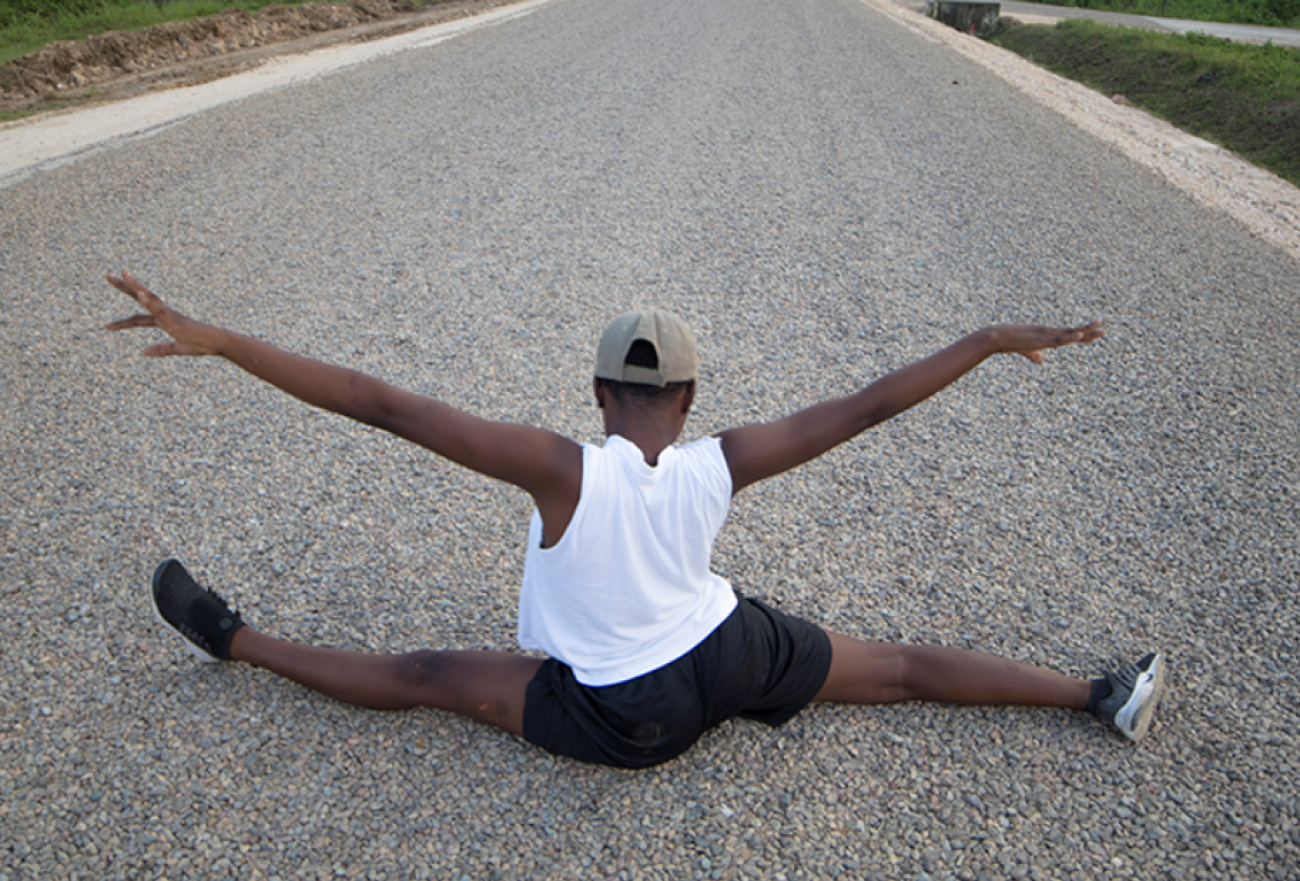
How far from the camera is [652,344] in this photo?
2.27 metres

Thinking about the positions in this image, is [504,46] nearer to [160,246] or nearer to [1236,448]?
[160,246]

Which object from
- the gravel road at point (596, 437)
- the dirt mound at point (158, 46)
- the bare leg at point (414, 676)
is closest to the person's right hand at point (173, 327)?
the bare leg at point (414, 676)

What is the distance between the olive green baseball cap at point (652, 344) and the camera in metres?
2.27

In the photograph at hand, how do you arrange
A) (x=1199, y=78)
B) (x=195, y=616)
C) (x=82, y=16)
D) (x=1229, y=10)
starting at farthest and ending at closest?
1. (x=1229, y=10)
2. (x=82, y=16)
3. (x=1199, y=78)
4. (x=195, y=616)

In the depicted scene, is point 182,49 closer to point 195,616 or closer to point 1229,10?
point 195,616

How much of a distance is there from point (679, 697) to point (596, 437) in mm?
2064

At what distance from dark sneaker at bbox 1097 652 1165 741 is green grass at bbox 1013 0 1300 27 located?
28721 millimetres

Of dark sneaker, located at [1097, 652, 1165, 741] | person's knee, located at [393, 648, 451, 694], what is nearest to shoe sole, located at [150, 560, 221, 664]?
person's knee, located at [393, 648, 451, 694]

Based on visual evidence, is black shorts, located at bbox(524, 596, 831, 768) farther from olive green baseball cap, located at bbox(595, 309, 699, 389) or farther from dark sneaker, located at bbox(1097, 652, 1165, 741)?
dark sneaker, located at bbox(1097, 652, 1165, 741)

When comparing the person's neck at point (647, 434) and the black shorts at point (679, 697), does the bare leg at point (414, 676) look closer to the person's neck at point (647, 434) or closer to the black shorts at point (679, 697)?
the black shorts at point (679, 697)

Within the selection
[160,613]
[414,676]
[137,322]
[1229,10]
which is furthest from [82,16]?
[1229,10]

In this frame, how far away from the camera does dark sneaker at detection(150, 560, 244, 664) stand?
2.83m

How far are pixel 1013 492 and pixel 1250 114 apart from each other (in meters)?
10.7

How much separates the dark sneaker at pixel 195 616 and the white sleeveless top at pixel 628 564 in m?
1.01
